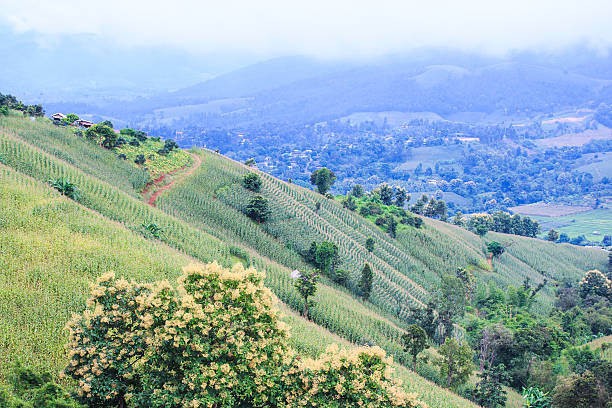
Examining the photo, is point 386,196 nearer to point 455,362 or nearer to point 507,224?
point 507,224

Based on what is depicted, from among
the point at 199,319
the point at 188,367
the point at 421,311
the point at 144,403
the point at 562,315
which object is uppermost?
the point at 199,319

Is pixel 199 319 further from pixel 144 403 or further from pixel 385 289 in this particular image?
pixel 385 289

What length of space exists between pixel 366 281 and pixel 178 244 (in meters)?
23.1

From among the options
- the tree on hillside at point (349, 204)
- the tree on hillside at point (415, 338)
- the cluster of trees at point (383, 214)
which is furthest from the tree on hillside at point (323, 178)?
the tree on hillside at point (415, 338)

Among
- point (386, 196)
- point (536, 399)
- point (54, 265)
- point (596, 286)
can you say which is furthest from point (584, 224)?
point (54, 265)

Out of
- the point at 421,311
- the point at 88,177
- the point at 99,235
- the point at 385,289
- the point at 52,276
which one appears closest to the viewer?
the point at 52,276

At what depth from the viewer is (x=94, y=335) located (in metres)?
17.9

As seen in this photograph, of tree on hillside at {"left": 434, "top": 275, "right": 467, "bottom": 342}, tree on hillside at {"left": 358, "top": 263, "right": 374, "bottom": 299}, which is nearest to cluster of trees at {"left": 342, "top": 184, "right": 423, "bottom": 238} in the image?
tree on hillside at {"left": 434, "top": 275, "right": 467, "bottom": 342}

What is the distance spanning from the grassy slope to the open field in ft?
557

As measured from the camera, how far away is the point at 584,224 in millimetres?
182500

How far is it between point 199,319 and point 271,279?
83.3 feet

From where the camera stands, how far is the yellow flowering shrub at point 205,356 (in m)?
16.9

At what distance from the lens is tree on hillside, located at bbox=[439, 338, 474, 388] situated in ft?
112

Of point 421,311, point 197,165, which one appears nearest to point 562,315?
point 421,311
